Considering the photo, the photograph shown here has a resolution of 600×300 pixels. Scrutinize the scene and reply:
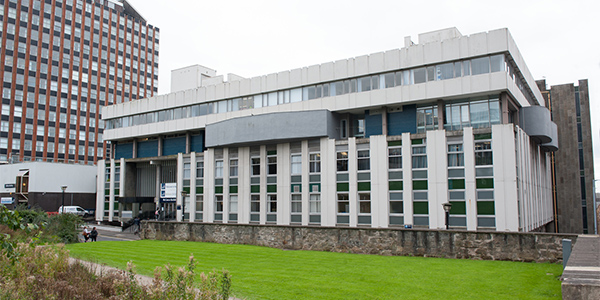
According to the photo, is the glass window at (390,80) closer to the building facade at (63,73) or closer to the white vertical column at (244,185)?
the white vertical column at (244,185)

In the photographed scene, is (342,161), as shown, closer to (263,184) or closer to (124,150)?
(263,184)

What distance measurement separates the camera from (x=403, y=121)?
120 ft

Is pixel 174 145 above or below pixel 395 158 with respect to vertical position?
above

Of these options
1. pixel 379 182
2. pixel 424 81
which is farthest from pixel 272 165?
pixel 424 81

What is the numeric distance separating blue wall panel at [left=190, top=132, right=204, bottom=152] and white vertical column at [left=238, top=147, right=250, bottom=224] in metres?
7.79

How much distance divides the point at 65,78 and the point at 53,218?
7006cm

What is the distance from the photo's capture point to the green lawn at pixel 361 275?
12.8 meters

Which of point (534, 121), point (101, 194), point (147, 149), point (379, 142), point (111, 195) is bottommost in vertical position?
point (111, 195)

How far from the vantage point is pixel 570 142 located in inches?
2266

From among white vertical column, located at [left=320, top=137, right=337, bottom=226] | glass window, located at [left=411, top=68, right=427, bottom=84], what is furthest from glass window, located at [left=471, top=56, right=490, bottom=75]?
white vertical column, located at [left=320, top=137, right=337, bottom=226]

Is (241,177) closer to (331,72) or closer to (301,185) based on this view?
(301,185)

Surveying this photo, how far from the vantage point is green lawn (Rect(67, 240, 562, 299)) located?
1275cm

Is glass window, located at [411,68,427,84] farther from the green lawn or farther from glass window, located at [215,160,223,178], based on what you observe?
glass window, located at [215,160,223,178]

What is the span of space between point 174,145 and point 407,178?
28366 millimetres
